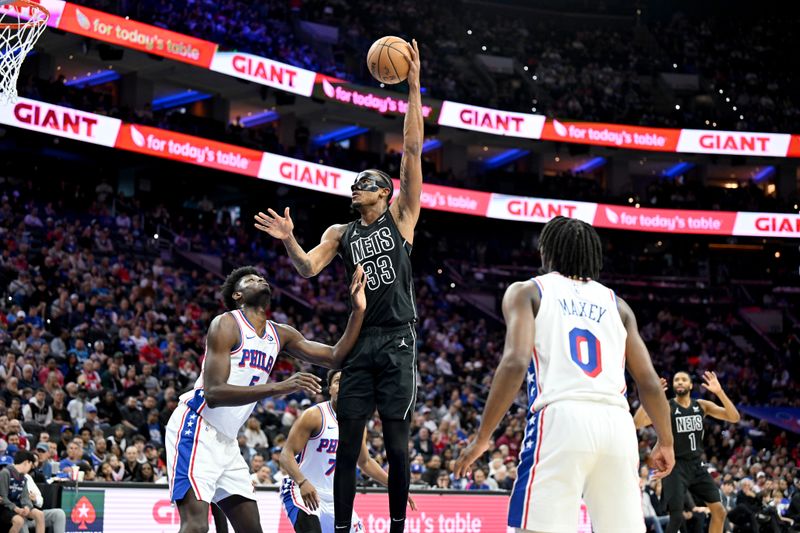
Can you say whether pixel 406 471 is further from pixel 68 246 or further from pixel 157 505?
pixel 68 246

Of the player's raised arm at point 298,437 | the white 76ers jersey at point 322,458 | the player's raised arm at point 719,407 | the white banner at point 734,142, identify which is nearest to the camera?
the player's raised arm at point 298,437

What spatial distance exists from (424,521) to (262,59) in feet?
54.7

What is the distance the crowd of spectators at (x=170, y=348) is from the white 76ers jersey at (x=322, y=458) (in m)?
5.79

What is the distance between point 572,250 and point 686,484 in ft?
24.3

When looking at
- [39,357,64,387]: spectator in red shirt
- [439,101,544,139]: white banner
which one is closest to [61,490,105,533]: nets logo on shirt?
[39,357,64,387]: spectator in red shirt

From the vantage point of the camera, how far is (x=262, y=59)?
2620 centimetres

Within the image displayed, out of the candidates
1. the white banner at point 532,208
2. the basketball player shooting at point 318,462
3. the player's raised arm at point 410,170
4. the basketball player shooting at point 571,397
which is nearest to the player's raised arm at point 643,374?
the basketball player shooting at point 571,397

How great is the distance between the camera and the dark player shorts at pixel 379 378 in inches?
231

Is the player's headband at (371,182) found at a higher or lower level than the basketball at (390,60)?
lower

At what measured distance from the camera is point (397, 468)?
5727 millimetres

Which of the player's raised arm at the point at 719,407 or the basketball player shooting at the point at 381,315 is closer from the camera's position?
the basketball player shooting at the point at 381,315

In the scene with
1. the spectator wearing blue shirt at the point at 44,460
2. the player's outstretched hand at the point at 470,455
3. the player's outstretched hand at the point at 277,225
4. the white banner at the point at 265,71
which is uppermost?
the white banner at the point at 265,71

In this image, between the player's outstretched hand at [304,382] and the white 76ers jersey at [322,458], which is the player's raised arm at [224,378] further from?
the white 76ers jersey at [322,458]

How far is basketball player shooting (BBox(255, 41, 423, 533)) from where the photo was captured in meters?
5.79
